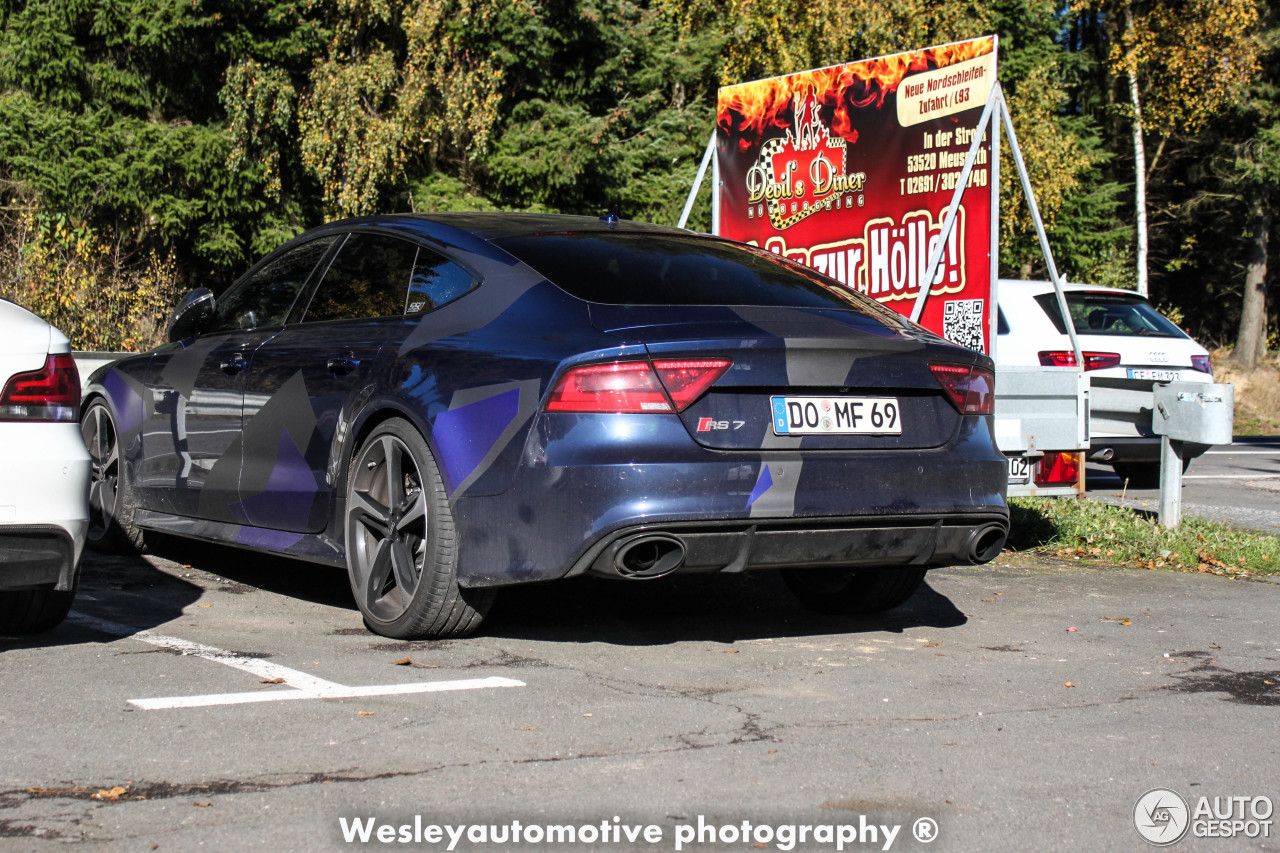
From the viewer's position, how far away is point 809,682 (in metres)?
4.40

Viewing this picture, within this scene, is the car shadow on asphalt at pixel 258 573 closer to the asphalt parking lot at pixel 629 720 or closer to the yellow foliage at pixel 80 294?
the asphalt parking lot at pixel 629 720

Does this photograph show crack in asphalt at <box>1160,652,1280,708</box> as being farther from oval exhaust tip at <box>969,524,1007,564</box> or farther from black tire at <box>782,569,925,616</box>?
black tire at <box>782,569,925,616</box>

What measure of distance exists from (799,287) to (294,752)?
8.63 ft

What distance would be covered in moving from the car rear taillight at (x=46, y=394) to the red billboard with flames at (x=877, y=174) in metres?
5.24

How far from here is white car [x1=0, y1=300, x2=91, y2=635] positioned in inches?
172

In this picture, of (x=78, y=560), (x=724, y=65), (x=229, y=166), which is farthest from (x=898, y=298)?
(x=724, y=65)

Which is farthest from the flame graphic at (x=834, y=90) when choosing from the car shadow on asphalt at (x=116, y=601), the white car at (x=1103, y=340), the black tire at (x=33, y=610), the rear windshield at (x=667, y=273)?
the black tire at (x=33, y=610)

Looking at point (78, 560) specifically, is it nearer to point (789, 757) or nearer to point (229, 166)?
point (789, 757)

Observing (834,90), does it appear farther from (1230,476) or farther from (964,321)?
(1230,476)

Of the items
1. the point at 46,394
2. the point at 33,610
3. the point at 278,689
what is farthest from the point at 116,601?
the point at 278,689

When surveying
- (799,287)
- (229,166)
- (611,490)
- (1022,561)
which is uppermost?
(229,166)

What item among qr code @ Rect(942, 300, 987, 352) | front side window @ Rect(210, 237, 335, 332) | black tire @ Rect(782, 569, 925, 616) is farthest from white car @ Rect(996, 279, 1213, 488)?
front side window @ Rect(210, 237, 335, 332)

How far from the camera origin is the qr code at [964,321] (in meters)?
8.36

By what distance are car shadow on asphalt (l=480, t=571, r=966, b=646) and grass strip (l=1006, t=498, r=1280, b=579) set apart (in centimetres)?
171
